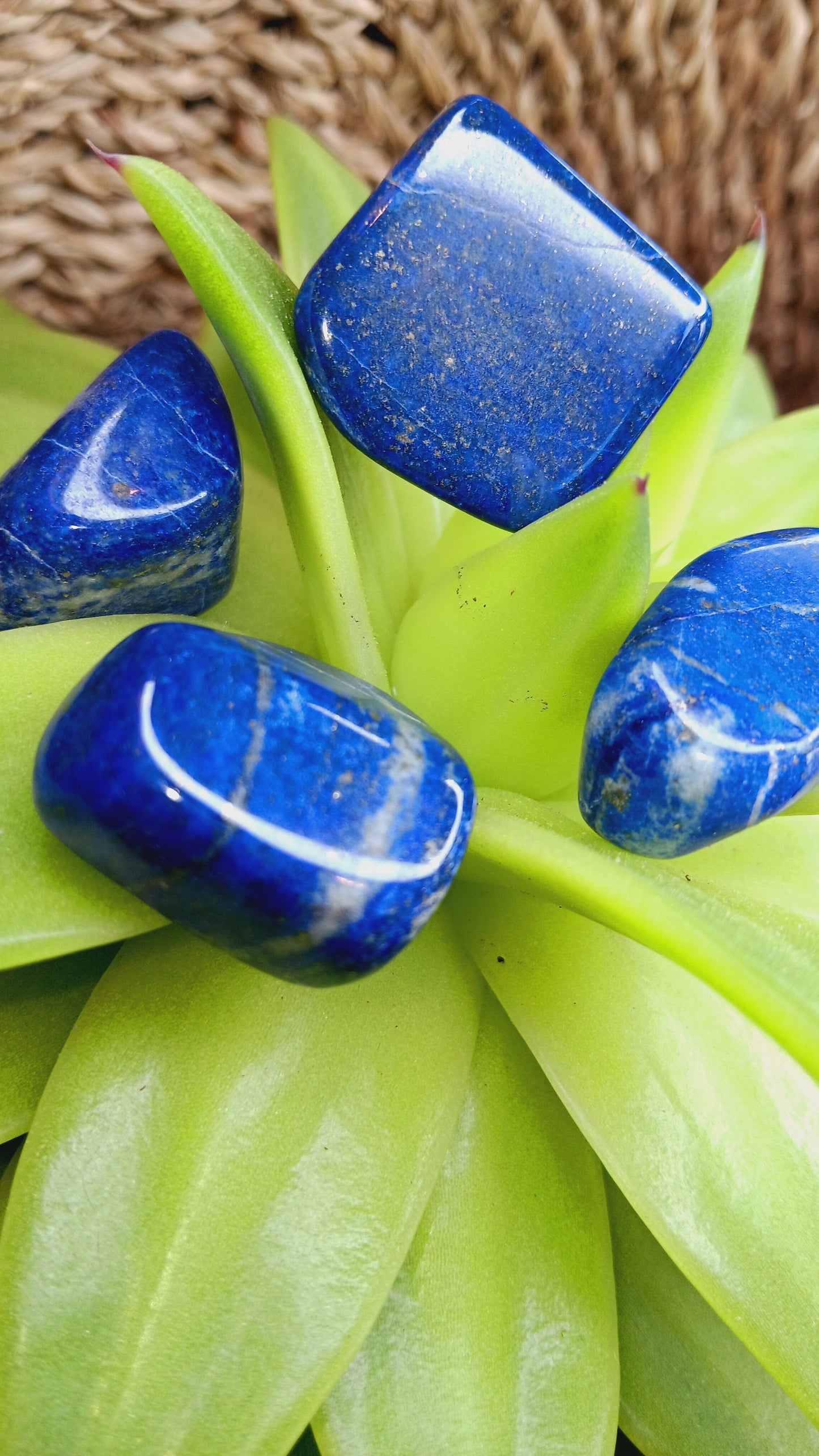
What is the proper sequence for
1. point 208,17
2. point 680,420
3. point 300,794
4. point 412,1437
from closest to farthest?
point 300,794, point 412,1437, point 680,420, point 208,17

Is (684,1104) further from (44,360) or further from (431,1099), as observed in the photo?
(44,360)

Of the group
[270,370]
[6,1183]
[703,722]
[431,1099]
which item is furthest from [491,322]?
[6,1183]

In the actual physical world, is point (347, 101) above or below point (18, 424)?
above

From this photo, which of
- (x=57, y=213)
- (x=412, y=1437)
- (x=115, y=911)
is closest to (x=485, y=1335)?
(x=412, y=1437)

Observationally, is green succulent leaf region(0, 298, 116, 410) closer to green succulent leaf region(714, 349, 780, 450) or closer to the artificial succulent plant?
the artificial succulent plant

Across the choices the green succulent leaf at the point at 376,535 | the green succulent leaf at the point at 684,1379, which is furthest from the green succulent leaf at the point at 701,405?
the green succulent leaf at the point at 684,1379

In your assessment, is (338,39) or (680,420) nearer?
(680,420)

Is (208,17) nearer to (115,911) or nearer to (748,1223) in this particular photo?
(115,911)
